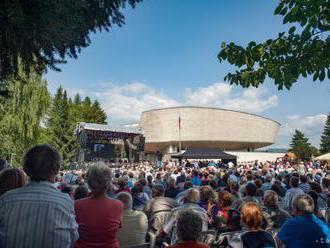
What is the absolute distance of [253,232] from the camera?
3623 millimetres

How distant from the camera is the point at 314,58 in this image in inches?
143

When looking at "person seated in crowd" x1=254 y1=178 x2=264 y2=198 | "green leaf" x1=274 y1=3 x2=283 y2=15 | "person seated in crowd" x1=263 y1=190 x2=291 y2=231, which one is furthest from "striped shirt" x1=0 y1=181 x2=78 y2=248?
"person seated in crowd" x1=254 y1=178 x2=264 y2=198

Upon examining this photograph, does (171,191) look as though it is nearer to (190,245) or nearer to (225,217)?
(225,217)

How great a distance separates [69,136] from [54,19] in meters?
50.1

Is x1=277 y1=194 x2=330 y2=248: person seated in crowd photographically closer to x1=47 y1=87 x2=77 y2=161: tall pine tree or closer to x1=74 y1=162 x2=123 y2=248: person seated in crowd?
x1=74 y1=162 x2=123 y2=248: person seated in crowd

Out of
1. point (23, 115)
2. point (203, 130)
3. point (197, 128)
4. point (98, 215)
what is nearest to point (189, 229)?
point (98, 215)

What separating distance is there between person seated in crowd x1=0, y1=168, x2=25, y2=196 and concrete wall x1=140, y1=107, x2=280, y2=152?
2958 inches

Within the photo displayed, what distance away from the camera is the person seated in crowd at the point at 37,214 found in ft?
6.96

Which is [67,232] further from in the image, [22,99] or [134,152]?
[134,152]

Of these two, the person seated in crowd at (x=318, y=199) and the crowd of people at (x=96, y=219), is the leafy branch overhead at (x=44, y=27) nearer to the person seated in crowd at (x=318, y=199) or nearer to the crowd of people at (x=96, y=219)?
the crowd of people at (x=96, y=219)

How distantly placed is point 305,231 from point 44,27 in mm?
3759

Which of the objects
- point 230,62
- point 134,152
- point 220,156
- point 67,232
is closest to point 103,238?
point 67,232

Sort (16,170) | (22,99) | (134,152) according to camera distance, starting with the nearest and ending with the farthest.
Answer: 1. (16,170)
2. (22,99)
3. (134,152)

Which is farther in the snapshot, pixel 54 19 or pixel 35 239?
pixel 54 19
